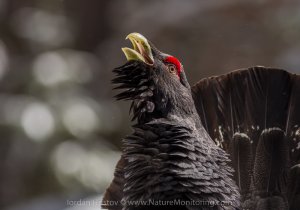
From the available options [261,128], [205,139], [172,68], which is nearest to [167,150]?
Result: [205,139]

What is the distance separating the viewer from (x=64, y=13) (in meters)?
13.4

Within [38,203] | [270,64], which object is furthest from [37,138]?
[270,64]

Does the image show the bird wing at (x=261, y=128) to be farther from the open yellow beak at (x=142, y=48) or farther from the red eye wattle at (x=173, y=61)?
the open yellow beak at (x=142, y=48)

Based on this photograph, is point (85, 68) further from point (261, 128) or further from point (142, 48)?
point (142, 48)

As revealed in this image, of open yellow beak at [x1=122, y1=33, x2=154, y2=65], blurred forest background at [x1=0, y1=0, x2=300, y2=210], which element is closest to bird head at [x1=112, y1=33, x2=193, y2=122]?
open yellow beak at [x1=122, y1=33, x2=154, y2=65]

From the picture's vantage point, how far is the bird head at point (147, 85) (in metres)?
3.88

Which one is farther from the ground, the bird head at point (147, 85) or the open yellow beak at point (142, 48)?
the open yellow beak at point (142, 48)

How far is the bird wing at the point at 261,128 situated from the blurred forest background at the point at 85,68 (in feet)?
10.2

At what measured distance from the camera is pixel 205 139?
155 inches

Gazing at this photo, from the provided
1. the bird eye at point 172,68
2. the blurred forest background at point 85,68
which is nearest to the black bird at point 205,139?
the bird eye at point 172,68

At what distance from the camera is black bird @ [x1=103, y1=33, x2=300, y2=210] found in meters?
3.74

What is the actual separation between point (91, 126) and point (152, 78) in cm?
578

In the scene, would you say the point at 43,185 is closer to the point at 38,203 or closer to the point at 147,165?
the point at 38,203

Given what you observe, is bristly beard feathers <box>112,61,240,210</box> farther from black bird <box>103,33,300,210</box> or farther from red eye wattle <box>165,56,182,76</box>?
red eye wattle <box>165,56,182,76</box>
